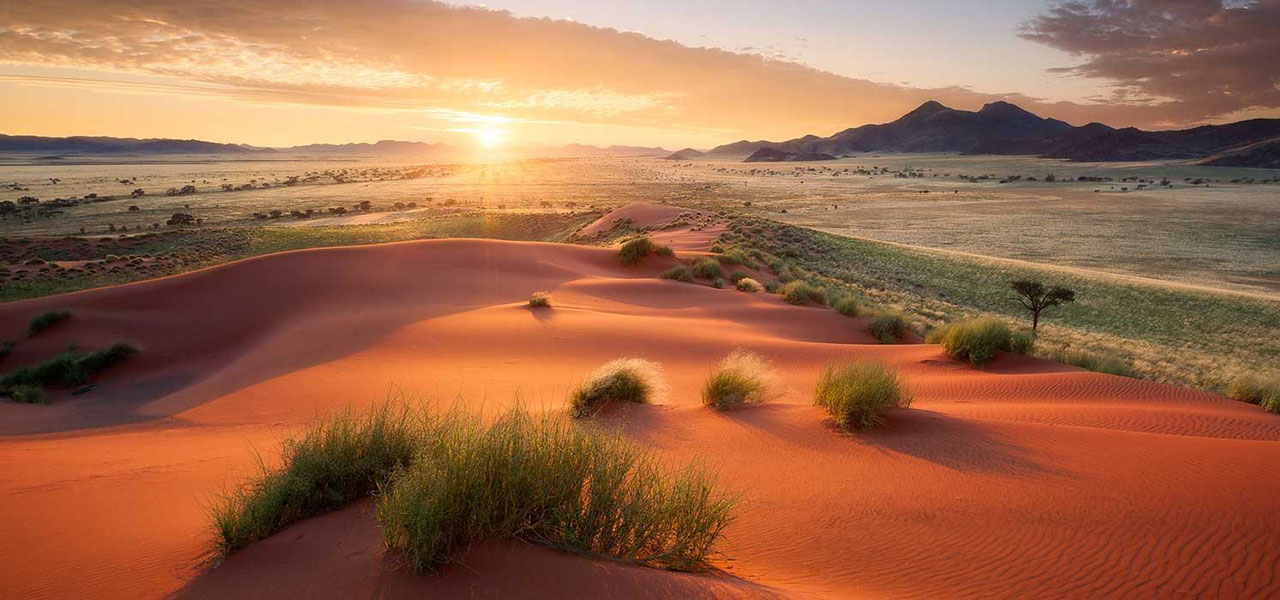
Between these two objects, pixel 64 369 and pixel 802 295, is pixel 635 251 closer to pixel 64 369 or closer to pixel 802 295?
pixel 802 295

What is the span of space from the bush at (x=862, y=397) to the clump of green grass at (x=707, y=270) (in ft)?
54.9

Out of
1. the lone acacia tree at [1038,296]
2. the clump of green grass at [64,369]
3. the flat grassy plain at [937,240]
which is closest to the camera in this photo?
the clump of green grass at [64,369]

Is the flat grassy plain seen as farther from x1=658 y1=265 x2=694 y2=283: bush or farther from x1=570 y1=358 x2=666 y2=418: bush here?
x1=570 y1=358 x2=666 y2=418: bush

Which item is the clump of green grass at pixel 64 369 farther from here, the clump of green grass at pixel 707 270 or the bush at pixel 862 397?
the clump of green grass at pixel 707 270

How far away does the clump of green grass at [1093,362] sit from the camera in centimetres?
1195

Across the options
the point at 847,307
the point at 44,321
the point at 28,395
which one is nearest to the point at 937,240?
the point at 847,307

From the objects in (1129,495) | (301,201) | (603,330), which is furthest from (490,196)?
(1129,495)

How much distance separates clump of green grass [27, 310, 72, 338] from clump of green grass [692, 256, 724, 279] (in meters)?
19.7

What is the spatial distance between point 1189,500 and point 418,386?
9.69m

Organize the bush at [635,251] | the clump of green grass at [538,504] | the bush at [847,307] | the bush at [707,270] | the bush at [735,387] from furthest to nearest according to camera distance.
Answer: the bush at [635,251] → the bush at [707,270] → the bush at [847,307] → the bush at [735,387] → the clump of green grass at [538,504]

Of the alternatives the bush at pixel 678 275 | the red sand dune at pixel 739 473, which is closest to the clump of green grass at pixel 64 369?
the red sand dune at pixel 739 473

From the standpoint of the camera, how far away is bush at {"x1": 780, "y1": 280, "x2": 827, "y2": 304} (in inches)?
812

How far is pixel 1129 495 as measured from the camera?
523cm

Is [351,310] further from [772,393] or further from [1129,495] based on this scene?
[1129,495]
